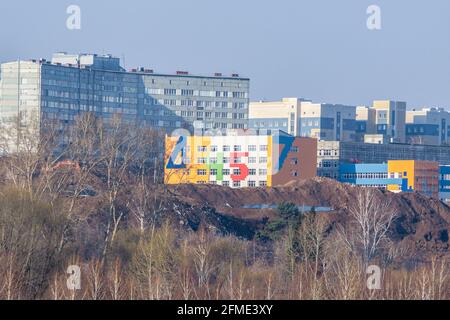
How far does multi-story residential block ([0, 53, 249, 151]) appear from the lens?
78.8 metres

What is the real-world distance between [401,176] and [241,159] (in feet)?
30.0

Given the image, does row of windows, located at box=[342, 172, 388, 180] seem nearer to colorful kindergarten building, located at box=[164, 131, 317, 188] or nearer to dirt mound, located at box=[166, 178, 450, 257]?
colorful kindergarten building, located at box=[164, 131, 317, 188]

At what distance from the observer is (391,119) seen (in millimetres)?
102562

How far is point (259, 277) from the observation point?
3328cm

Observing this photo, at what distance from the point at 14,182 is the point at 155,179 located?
18597mm

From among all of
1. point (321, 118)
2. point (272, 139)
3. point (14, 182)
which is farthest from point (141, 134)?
point (321, 118)

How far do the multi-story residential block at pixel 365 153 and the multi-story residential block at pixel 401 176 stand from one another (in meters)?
3.41

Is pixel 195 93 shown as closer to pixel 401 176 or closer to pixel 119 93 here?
pixel 119 93

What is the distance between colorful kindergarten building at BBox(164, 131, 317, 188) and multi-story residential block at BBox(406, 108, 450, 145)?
129ft

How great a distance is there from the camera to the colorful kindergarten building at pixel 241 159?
66.6m

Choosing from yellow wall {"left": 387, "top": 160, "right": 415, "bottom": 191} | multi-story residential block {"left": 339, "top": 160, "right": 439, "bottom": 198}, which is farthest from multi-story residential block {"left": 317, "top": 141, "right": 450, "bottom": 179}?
yellow wall {"left": 387, "top": 160, "right": 415, "bottom": 191}

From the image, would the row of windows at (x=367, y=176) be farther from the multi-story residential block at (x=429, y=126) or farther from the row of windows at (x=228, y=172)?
the multi-story residential block at (x=429, y=126)

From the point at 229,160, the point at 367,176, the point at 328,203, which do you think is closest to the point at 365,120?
the point at 367,176

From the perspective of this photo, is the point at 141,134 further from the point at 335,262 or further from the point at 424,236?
the point at 335,262
